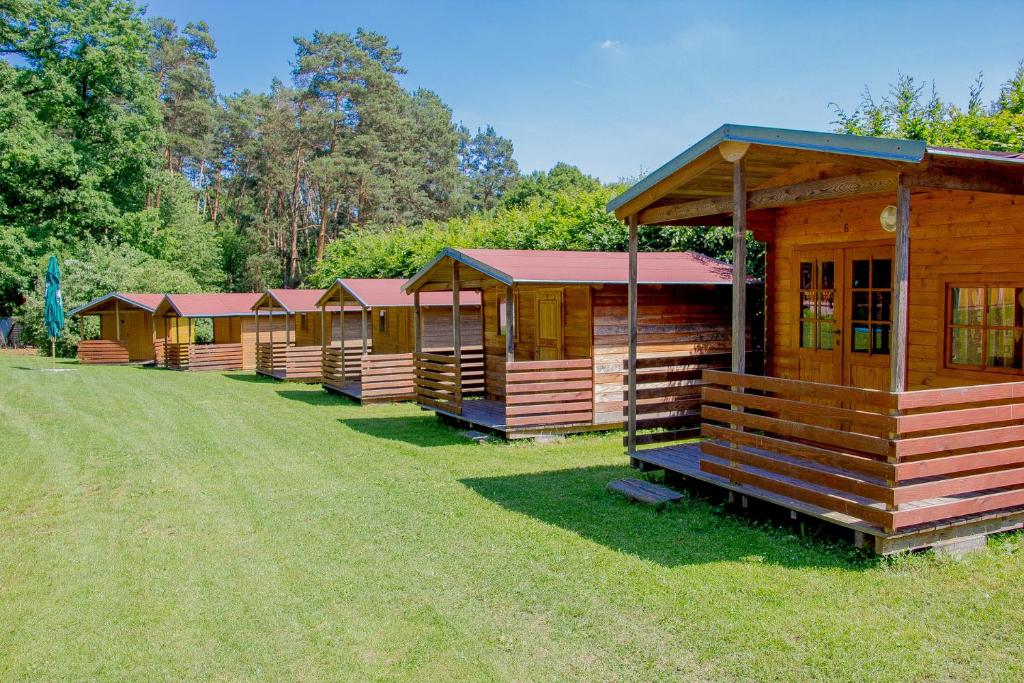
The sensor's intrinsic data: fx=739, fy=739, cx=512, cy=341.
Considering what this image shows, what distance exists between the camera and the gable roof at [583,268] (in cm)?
1109

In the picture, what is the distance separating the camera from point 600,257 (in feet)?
43.2

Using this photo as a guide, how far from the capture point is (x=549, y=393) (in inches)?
452

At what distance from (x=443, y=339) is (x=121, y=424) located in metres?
7.75

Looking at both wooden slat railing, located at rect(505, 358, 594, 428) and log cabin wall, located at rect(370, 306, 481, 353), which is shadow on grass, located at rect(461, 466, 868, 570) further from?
log cabin wall, located at rect(370, 306, 481, 353)

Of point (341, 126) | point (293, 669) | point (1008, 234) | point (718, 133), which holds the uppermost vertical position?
point (341, 126)

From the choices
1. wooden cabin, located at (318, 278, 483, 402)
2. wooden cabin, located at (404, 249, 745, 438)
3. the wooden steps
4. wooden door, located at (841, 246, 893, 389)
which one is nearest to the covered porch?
wooden cabin, located at (318, 278, 483, 402)

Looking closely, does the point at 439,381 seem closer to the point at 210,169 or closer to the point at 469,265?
the point at 469,265

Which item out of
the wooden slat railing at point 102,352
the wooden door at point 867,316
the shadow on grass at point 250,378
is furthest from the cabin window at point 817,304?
the wooden slat railing at point 102,352

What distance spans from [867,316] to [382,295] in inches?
474

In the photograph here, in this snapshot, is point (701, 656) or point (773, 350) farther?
point (773, 350)

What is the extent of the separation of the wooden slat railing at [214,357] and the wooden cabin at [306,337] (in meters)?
4.00

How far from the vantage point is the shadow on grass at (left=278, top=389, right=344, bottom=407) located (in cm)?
1714

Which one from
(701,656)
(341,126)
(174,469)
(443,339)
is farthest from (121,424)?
(341,126)

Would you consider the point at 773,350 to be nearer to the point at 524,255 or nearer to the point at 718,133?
the point at 718,133
